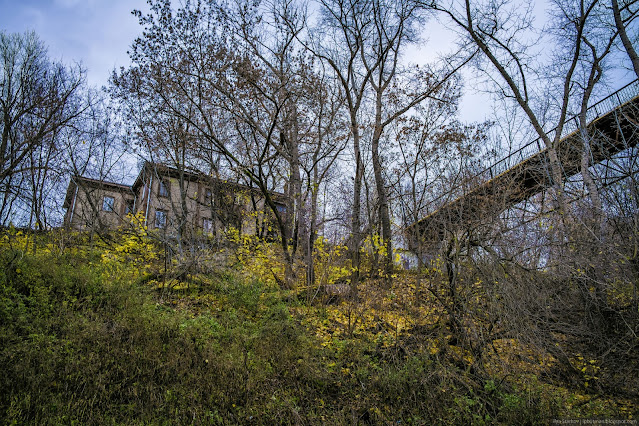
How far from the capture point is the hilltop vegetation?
4293mm

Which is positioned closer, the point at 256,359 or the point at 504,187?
the point at 256,359

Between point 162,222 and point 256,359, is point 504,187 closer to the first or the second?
point 256,359

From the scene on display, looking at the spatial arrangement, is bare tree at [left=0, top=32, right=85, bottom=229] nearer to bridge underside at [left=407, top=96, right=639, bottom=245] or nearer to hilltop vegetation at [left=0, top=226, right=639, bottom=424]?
hilltop vegetation at [left=0, top=226, right=639, bottom=424]

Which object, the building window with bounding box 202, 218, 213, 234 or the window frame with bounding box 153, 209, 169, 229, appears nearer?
the window frame with bounding box 153, 209, 169, 229

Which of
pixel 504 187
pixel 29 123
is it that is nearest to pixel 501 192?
pixel 504 187

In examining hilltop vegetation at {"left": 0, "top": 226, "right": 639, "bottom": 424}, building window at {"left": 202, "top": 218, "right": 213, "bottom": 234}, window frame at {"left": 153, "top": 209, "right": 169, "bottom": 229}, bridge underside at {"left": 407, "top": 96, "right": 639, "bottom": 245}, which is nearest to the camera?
hilltop vegetation at {"left": 0, "top": 226, "right": 639, "bottom": 424}

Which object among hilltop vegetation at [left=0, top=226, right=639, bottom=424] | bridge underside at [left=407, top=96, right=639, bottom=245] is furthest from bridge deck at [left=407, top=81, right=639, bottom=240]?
hilltop vegetation at [left=0, top=226, right=639, bottom=424]

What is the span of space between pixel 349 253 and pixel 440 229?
2832 mm

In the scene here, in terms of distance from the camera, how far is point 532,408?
4570 mm

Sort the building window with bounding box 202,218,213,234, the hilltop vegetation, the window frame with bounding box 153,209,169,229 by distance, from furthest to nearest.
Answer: the building window with bounding box 202,218,213,234
the window frame with bounding box 153,209,169,229
the hilltop vegetation

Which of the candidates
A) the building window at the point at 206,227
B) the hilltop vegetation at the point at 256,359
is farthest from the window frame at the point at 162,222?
the hilltop vegetation at the point at 256,359

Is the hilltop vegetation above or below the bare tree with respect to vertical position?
below

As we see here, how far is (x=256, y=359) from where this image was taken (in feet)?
17.9

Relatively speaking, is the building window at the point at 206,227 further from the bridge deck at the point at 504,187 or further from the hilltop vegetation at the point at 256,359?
the bridge deck at the point at 504,187
